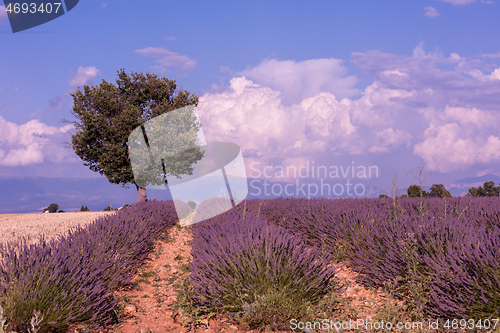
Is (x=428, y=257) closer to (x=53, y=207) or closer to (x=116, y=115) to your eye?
(x=116, y=115)

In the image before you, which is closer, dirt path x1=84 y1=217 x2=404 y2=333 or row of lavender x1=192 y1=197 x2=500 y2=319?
row of lavender x1=192 y1=197 x2=500 y2=319

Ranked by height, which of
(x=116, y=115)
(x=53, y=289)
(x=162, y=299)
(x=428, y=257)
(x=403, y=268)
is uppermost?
(x=116, y=115)

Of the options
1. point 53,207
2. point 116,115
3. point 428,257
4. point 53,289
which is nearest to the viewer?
point 53,289

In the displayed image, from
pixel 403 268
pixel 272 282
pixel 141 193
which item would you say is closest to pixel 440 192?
pixel 403 268

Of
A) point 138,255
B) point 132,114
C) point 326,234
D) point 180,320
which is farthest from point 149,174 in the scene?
point 180,320

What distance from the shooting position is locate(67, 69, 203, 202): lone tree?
715 inches

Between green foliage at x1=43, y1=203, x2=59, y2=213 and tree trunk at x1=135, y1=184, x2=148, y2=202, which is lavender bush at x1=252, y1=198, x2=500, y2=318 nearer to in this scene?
tree trunk at x1=135, y1=184, x2=148, y2=202

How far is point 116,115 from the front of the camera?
62.6 ft

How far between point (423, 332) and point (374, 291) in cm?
148

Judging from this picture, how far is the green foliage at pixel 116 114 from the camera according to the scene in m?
18.2

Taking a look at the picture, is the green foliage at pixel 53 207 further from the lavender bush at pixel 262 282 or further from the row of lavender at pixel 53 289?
the lavender bush at pixel 262 282

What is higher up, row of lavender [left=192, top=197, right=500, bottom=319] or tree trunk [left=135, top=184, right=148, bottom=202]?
tree trunk [left=135, top=184, right=148, bottom=202]

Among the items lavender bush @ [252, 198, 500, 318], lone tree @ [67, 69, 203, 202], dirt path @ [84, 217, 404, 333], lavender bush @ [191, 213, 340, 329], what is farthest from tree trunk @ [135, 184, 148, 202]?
lavender bush @ [191, 213, 340, 329]

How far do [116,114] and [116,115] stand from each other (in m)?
0.19
